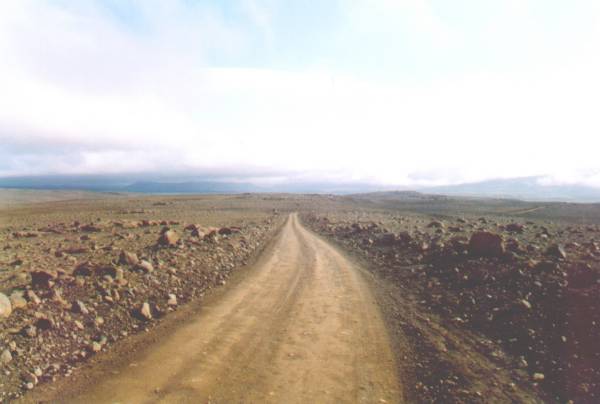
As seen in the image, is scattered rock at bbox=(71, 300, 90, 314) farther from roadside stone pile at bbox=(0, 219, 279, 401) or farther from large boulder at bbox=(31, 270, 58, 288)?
large boulder at bbox=(31, 270, 58, 288)

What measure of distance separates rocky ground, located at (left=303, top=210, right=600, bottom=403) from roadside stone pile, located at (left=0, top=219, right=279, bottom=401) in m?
7.78

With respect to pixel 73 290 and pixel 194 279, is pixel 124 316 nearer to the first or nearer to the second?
pixel 73 290

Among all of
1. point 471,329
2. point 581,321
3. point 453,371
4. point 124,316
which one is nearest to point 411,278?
point 471,329

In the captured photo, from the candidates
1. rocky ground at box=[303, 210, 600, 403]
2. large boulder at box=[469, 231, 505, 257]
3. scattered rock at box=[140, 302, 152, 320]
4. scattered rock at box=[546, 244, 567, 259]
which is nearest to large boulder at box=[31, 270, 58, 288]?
scattered rock at box=[140, 302, 152, 320]

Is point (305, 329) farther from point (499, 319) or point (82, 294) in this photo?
point (82, 294)

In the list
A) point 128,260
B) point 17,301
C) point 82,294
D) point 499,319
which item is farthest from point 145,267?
point 499,319

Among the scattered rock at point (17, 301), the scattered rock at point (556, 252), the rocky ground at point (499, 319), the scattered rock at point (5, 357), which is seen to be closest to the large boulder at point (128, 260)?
the scattered rock at point (17, 301)

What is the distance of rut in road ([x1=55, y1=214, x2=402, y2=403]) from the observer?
7331 mm

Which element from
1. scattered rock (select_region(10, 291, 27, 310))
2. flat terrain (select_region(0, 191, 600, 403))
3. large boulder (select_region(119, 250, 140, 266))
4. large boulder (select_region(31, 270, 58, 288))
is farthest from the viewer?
large boulder (select_region(119, 250, 140, 266))

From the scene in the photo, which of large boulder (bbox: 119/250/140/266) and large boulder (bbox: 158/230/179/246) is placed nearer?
large boulder (bbox: 119/250/140/266)

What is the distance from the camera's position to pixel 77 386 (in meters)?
7.55

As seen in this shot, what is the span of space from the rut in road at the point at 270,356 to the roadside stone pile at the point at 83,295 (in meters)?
1.44

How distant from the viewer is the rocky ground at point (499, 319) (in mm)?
7840

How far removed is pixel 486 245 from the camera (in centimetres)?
1786
